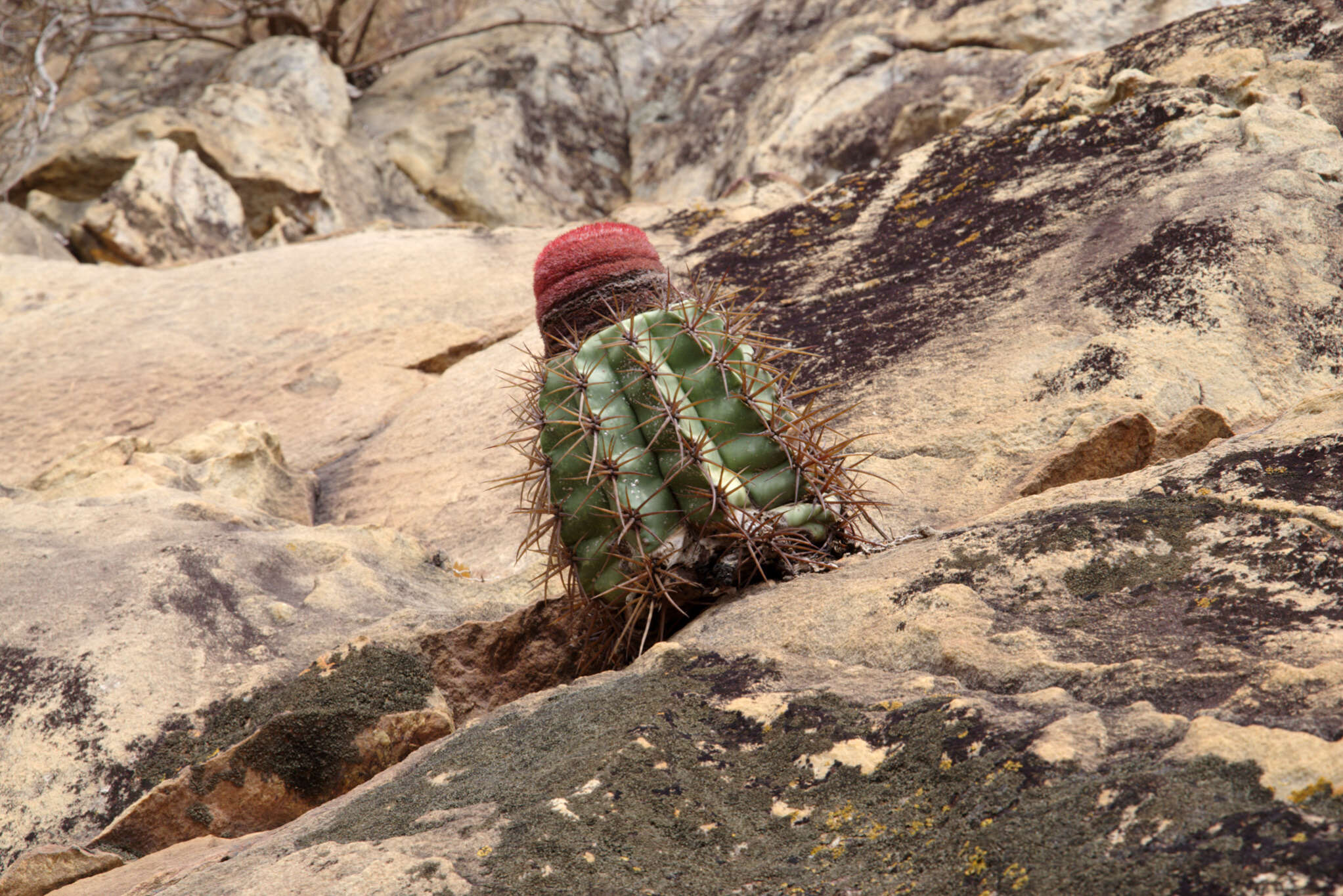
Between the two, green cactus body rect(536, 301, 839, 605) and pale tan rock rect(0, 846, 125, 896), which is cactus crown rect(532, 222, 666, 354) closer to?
green cactus body rect(536, 301, 839, 605)

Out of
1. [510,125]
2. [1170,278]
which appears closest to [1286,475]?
[1170,278]

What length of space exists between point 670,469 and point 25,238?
23.5ft

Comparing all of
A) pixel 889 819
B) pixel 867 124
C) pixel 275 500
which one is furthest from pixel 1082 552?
pixel 867 124

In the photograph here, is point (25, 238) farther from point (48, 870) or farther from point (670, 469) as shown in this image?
point (670, 469)

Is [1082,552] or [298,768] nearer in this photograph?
[1082,552]

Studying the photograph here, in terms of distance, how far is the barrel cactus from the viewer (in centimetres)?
214

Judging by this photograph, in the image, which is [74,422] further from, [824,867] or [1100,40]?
[1100,40]

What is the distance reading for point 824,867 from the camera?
1280 mm

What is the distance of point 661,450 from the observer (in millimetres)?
2166

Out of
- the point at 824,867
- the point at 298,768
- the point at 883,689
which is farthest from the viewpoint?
the point at 298,768

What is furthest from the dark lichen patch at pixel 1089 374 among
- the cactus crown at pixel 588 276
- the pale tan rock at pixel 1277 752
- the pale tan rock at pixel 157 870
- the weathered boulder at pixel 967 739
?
the pale tan rock at pixel 157 870

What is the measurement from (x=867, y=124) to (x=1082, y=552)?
222 inches

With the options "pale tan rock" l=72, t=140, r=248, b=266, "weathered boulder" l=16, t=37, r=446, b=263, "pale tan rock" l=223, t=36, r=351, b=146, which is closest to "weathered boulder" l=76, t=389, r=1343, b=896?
"pale tan rock" l=72, t=140, r=248, b=266

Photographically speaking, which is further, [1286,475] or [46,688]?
[46,688]
